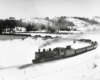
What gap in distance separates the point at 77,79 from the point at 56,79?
7.25ft

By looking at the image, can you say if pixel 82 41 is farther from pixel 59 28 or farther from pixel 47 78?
pixel 59 28

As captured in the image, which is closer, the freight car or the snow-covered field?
the snow-covered field

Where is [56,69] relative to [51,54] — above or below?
below

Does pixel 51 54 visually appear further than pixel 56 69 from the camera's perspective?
Yes

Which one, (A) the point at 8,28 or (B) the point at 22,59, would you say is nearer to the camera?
(B) the point at 22,59

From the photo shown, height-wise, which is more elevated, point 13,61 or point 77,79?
point 77,79

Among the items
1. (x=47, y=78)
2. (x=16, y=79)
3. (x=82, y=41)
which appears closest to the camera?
(x=47, y=78)

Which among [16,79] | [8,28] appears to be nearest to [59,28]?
[8,28]

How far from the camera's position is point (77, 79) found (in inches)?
485

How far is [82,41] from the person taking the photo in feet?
159

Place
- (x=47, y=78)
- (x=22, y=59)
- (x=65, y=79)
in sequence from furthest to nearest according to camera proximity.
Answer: (x=22, y=59), (x=47, y=78), (x=65, y=79)

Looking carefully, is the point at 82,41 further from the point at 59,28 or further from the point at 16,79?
the point at 59,28

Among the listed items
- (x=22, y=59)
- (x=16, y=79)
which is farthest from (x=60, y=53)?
(x=16, y=79)

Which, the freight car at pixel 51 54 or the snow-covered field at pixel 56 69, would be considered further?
the freight car at pixel 51 54
